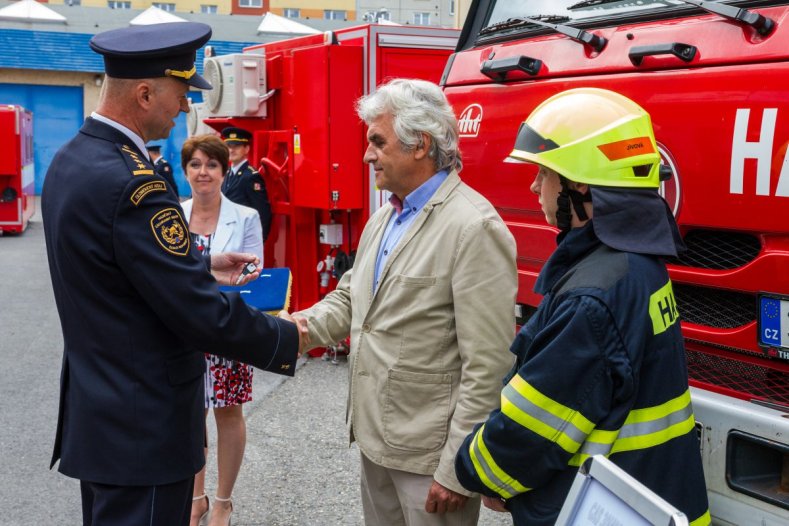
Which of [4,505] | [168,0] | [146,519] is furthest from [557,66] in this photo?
[168,0]

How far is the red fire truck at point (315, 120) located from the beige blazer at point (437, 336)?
12.3ft

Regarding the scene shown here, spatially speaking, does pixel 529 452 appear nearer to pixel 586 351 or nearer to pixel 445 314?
pixel 586 351

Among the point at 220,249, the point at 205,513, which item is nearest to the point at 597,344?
the point at 220,249

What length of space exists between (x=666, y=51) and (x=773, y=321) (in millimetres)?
882

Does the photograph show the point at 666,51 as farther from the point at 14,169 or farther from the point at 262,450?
the point at 14,169

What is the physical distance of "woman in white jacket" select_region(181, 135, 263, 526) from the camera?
4.09 meters

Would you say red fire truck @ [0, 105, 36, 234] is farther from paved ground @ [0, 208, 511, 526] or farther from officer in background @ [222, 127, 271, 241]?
officer in background @ [222, 127, 271, 241]

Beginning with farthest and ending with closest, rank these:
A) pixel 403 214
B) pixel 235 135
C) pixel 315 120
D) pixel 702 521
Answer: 1. pixel 235 135
2. pixel 315 120
3. pixel 403 214
4. pixel 702 521

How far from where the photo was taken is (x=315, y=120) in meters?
6.96

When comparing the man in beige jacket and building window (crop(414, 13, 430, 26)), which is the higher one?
building window (crop(414, 13, 430, 26))

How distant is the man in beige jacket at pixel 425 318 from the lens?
8.39 feet

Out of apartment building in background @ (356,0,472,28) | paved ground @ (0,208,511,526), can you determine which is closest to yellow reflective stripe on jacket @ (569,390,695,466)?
paved ground @ (0,208,511,526)

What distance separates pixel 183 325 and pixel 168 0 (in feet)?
147

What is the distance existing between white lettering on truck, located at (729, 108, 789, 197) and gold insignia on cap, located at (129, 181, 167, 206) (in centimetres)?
160
